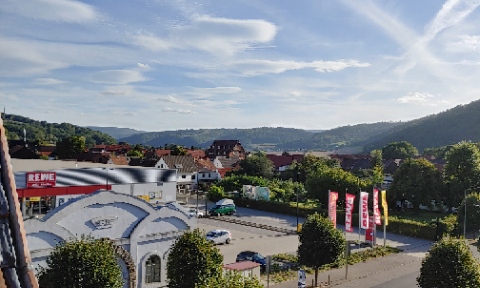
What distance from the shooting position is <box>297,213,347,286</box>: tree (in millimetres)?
22531

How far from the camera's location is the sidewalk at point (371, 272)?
24430mm

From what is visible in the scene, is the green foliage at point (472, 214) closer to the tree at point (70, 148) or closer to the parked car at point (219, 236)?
the parked car at point (219, 236)

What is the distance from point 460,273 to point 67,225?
18.4 meters

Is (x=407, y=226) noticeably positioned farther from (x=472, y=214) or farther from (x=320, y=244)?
(x=320, y=244)

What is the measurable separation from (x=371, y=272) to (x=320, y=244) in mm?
6975

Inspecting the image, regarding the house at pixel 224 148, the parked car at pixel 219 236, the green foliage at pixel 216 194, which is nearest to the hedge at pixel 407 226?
the parked car at pixel 219 236

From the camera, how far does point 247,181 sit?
60.3 meters

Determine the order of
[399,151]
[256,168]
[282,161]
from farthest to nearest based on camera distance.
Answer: [399,151], [282,161], [256,168]

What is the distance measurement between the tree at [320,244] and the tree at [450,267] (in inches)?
200

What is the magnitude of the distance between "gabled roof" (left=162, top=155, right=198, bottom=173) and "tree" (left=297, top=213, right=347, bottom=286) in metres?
48.6

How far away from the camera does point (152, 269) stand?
21.2 metres

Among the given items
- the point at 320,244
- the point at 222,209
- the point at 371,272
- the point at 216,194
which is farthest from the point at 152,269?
the point at 216,194

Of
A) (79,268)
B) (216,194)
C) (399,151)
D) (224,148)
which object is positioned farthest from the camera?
(224,148)

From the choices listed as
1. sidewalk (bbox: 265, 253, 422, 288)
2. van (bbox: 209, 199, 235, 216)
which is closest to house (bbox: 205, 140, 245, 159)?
van (bbox: 209, 199, 235, 216)
